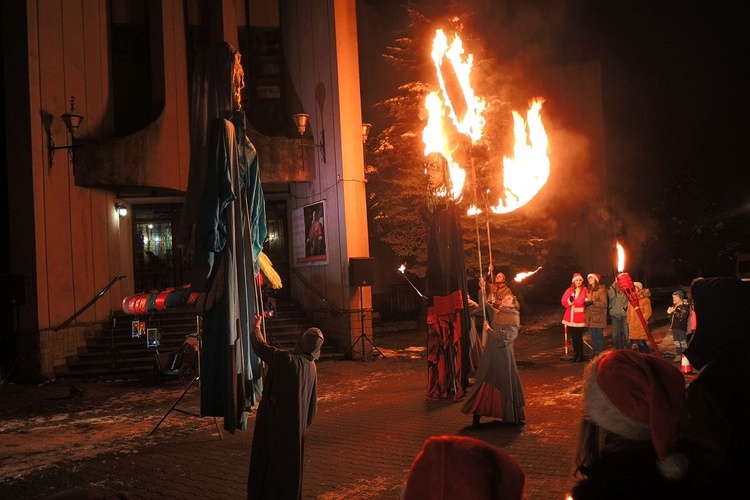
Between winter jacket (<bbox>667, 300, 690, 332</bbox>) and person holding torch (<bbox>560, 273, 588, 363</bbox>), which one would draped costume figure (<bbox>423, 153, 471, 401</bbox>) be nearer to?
person holding torch (<bbox>560, 273, 588, 363</bbox>)

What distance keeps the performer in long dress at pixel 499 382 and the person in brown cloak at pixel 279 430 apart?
3812mm

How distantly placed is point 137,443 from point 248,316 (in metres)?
4.70

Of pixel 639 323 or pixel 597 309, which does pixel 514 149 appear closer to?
pixel 597 309

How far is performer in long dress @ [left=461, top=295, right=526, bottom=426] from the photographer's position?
7957 mm

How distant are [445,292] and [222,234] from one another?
6029mm

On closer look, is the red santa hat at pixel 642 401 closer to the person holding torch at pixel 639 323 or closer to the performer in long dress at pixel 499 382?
the performer in long dress at pixel 499 382

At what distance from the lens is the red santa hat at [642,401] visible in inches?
79.7

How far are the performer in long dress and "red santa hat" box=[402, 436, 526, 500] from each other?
251 inches

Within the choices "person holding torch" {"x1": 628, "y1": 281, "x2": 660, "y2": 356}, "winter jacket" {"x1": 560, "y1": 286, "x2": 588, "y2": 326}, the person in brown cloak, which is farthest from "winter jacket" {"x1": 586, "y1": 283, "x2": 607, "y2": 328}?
the person in brown cloak

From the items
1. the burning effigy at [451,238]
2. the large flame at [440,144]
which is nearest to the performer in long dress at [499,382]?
the burning effigy at [451,238]

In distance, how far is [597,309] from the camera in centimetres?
1327

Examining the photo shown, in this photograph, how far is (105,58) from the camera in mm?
17844

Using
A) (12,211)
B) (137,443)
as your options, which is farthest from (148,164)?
(137,443)

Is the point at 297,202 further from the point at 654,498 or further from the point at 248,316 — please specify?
the point at 654,498
